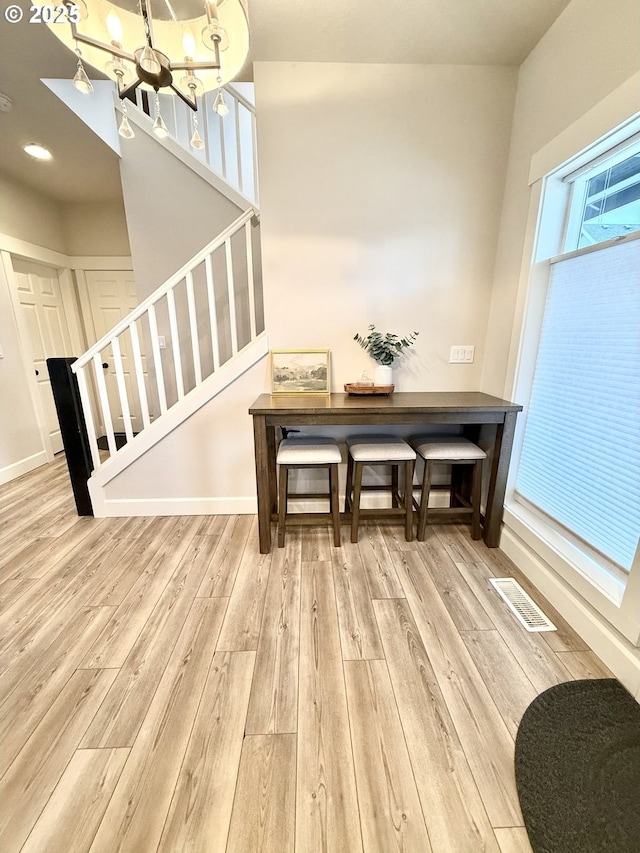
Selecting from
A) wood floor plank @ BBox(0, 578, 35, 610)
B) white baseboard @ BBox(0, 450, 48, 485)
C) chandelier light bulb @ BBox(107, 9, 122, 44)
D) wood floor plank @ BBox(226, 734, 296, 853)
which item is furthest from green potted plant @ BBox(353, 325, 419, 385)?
white baseboard @ BBox(0, 450, 48, 485)

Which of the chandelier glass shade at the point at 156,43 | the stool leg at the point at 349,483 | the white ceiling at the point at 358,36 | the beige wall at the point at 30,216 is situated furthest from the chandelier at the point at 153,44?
the beige wall at the point at 30,216

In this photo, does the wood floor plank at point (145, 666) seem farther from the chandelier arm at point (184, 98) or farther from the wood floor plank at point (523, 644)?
the chandelier arm at point (184, 98)

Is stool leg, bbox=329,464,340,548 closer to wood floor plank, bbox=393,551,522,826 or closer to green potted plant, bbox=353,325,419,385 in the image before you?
wood floor plank, bbox=393,551,522,826

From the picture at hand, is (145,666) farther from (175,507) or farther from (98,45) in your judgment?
(98,45)

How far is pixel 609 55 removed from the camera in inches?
51.4

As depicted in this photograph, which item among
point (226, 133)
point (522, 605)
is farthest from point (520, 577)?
point (226, 133)

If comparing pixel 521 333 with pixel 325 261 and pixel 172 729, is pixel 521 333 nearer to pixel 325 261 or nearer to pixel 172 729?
pixel 325 261

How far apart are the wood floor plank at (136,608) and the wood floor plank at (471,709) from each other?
1304mm

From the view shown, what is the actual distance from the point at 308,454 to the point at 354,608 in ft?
2.74

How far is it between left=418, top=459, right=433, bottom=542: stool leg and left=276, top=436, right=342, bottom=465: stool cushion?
54 centimetres

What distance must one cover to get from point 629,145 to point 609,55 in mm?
345

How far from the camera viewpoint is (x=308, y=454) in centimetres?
195

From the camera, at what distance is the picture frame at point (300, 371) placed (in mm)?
2178

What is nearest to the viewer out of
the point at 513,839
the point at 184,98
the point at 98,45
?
the point at 513,839
